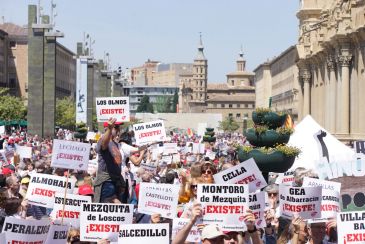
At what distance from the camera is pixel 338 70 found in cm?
5794

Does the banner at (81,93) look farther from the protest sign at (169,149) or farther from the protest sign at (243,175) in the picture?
the protest sign at (243,175)

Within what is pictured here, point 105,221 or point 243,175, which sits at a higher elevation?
point 243,175

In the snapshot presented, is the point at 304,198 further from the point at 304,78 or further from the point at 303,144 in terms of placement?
Result: the point at 304,78

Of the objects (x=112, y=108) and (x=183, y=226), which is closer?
(x=183, y=226)

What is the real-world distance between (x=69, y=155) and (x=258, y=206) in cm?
443

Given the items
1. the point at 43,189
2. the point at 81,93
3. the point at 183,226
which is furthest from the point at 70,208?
the point at 81,93

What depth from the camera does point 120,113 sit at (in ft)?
50.4

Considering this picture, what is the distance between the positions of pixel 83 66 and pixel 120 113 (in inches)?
1858

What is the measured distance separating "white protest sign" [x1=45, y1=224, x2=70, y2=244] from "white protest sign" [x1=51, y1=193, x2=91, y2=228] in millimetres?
2009

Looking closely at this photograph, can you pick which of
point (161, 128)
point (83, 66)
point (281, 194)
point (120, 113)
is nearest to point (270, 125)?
point (161, 128)

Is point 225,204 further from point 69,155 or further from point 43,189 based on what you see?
point 69,155

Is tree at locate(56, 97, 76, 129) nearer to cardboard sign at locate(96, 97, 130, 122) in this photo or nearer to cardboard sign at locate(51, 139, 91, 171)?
cardboard sign at locate(96, 97, 130, 122)

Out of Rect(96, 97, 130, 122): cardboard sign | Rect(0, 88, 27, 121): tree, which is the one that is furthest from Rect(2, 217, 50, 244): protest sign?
Rect(0, 88, 27, 121): tree

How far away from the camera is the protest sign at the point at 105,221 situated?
1041 cm
